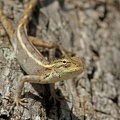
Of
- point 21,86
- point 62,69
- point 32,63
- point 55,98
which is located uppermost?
point 32,63

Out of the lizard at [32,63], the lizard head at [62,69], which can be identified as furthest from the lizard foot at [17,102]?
the lizard head at [62,69]

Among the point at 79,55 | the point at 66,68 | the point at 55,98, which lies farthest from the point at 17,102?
the point at 79,55

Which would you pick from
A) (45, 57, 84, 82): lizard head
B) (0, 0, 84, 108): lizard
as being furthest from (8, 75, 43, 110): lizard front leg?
(45, 57, 84, 82): lizard head

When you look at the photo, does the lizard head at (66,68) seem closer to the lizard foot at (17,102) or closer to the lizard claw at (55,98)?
the lizard claw at (55,98)

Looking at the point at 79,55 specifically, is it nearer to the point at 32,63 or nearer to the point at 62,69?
the point at 32,63

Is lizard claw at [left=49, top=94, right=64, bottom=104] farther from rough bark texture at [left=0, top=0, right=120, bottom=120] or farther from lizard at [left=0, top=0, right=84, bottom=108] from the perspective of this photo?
lizard at [left=0, top=0, right=84, bottom=108]

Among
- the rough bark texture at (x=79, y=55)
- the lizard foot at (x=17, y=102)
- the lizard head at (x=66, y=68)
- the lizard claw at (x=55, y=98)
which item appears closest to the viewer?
the lizard head at (x=66, y=68)
